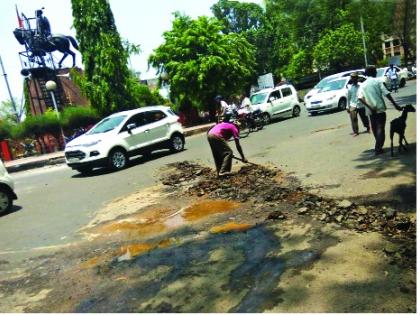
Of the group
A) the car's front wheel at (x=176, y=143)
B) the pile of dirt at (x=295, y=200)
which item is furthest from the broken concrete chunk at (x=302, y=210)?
the car's front wheel at (x=176, y=143)

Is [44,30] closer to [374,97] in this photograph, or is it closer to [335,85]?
[335,85]

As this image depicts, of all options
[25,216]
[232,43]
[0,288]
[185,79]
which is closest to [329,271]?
[0,288]

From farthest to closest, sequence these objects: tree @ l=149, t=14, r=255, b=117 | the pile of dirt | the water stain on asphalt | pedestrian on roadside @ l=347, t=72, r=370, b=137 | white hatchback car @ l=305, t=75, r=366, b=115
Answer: tree @ l=149, t=14, r=255, b=117, white hatchback car @ l=305, t=75, r=366, b=115, pedestrian on roadside @ l=347, t=72, r=370, b=137, the water stain on asphalt, the pile of dirt

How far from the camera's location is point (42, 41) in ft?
93.3

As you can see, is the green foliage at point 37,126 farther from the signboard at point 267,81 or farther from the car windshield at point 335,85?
the signboard at point 267,81

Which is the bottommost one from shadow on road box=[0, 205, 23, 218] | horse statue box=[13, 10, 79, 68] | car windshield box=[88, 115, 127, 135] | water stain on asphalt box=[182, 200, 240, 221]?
water stain on asphalt box=[182, 200, 240, 221]

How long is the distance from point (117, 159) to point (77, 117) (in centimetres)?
1395

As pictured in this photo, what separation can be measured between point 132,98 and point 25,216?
734 inches

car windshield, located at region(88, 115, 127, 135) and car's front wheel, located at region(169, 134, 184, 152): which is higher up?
car windshield, located at region(88, 115, 127, 135)

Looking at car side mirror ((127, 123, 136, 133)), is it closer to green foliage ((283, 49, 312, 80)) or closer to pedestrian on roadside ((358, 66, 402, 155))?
pedestrian on roadside ((358, 66, 402, 155))

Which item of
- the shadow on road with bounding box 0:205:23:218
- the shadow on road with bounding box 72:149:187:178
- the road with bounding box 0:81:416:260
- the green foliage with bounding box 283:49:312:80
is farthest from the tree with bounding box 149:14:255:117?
the green foliage with bounding box 283:49:312:80

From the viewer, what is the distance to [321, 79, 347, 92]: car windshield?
18.8m

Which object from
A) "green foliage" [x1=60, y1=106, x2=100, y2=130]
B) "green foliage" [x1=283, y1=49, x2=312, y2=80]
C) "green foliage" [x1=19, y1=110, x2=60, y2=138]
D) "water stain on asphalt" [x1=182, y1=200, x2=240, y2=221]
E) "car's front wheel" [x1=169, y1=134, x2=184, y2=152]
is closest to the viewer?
"water stain on asphalt" [x1=182, y1=200, x2=240, y2=221]

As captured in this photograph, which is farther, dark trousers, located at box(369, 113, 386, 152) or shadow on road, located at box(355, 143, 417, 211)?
dark trousers, located at box(369, 113, 386, 152)
